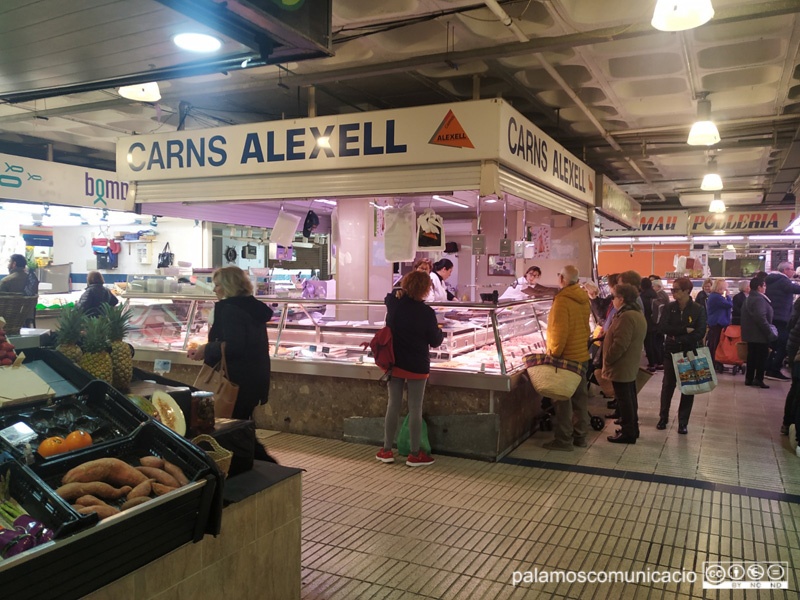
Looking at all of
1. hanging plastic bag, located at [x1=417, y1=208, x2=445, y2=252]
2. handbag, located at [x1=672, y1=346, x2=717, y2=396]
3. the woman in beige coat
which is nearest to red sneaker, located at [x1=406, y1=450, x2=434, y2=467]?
the woman in beige coat

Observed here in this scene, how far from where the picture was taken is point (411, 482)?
5105mm

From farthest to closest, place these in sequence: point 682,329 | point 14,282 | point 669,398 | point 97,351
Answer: point 14,282, point 669,398, point 682,329, point 97,351

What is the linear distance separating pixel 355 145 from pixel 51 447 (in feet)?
15.1

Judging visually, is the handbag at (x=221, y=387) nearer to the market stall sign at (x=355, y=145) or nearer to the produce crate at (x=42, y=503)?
the produce crate at (x=42, y=503)

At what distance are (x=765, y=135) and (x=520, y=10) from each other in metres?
6.01

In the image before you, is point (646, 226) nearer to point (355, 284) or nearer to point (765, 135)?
point (765, 135)

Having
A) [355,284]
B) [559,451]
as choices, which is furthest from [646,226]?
[559,451]

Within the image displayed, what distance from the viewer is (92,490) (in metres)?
2.07

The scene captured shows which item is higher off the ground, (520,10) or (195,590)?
(520,10)

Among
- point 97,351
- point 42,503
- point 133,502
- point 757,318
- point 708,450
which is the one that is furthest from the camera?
point 757,318

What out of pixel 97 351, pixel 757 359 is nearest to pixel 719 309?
pixel 757 359

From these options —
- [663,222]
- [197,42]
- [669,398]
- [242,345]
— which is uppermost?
[663,222]

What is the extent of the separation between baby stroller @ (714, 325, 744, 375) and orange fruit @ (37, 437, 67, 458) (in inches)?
434

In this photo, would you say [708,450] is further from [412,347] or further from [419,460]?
[412,347]
